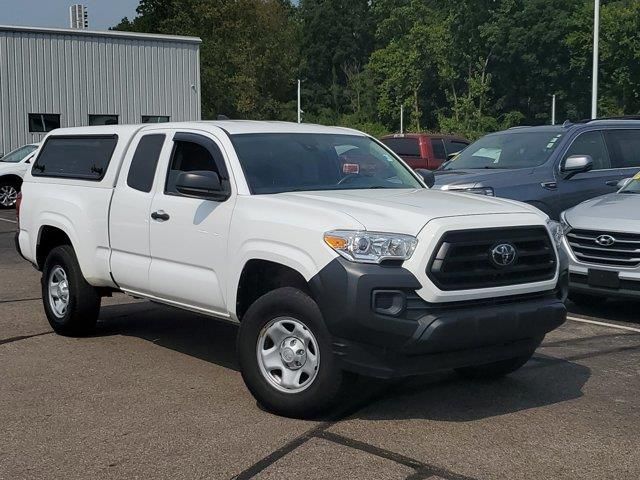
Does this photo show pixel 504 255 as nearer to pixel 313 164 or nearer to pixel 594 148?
pixel 313 164

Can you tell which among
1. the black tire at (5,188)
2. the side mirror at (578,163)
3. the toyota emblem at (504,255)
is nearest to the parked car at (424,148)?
the black tire at (5,188)

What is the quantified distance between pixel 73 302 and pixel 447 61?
6740 cm

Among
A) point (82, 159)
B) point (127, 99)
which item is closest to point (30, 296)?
point (82, 159)

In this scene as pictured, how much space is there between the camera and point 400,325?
16.3ft

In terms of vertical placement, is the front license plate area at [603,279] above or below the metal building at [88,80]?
below

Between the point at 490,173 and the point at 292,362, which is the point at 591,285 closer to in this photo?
the point at 490,173

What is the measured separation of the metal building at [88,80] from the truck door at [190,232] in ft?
84.4

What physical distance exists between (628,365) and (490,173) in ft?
13.3

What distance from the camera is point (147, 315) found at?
8898 millimetres

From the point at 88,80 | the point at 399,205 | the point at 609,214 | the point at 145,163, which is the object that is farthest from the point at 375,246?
the point at 88,80

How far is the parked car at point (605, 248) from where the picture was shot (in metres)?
8.18

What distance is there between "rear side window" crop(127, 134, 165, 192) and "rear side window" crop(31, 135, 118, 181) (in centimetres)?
41

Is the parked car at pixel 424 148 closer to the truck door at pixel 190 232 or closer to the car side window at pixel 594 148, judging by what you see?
the car side window at pixel 594 148

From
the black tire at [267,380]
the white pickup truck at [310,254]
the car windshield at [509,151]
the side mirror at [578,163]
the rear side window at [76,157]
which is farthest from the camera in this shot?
the car windshield at [509,151]
